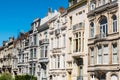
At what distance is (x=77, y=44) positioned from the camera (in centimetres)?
4522

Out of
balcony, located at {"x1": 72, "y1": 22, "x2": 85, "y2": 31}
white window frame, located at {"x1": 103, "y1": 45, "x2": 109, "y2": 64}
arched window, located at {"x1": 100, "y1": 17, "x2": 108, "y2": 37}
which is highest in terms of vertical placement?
balcony, located at {"x1": 72, "y1": 22, "x2": 85, "y2": 31}

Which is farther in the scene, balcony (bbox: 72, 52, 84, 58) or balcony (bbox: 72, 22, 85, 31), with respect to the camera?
balcony (bbox: 72, 22, 85, 31)

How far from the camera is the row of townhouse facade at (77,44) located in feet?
123

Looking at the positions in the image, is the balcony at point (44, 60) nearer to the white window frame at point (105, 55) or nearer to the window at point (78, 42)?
the window at point (78, 42)

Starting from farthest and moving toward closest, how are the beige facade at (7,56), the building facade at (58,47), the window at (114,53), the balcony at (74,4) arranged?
the beige facade at (7,56) → the building facade at (58,47) → the balcony at (74,4) → the window at (114,53)

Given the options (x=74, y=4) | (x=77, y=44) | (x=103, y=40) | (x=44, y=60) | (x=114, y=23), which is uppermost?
(x=74, y=4)

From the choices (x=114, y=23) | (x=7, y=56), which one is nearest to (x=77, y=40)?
(x=114, y=23)

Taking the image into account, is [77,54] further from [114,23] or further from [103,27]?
[114,23]

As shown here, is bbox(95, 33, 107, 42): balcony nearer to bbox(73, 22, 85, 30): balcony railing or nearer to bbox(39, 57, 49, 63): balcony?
bbox(73, 22, 85, 30): balcony railing

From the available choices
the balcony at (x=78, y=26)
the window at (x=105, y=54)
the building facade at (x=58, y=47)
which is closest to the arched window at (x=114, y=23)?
the window at (x=105, y=54)

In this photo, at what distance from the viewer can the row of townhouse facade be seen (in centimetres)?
3741

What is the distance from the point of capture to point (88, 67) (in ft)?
136

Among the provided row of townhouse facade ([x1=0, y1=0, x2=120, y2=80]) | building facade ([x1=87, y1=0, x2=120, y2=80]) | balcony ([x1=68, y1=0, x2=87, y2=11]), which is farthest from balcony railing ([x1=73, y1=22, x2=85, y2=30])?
balcony ([x1=68, y1=0, x2=87, y2=11])

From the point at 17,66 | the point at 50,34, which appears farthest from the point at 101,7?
the point at 17,66
